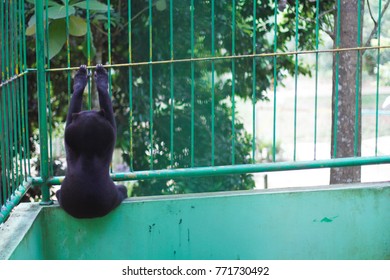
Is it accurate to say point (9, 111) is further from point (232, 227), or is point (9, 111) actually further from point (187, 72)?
point (187, 72)

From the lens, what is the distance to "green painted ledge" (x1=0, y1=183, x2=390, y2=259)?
13.9 feet

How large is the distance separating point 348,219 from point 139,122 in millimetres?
3216

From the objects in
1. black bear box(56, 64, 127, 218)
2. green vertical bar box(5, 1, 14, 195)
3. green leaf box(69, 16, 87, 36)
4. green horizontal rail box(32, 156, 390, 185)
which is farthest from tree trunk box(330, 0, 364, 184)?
green vertical bar box(5, 1, 14, 195)

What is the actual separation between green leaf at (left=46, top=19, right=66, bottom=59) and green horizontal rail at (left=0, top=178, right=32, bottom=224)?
1.19m

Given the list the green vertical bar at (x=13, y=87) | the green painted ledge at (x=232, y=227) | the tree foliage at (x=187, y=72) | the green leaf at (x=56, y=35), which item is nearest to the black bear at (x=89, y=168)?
the green painted ledge at (x=232, y=227)

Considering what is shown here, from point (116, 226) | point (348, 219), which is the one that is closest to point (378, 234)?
point (348, 219)

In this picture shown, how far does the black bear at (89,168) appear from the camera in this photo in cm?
407

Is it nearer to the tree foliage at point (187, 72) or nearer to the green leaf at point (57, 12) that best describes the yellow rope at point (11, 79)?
the green leaf at point (57, 12)

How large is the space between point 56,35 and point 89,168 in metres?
1.54

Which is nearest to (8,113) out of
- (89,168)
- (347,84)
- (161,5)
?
(89,168)

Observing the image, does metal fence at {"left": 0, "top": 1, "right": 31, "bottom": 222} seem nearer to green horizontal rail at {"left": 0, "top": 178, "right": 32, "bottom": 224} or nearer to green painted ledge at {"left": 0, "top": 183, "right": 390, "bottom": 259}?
green horizontal rail at {"left": 0, "top": 178, "right": 32, "bottom": 224}

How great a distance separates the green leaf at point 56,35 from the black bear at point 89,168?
1135 mm

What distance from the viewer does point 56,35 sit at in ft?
17.2
